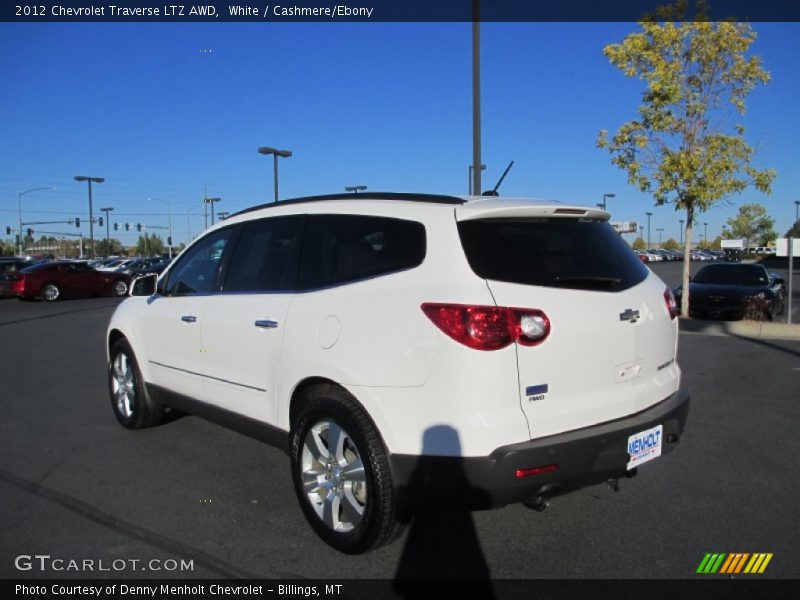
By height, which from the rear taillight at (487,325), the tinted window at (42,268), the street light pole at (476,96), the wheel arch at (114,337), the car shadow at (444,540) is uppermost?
the street light pole at (476,96)

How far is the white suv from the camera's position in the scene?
289 cm

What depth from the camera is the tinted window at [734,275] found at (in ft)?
47.0

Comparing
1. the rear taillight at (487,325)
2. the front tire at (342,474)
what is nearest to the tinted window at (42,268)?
the front tire at (342,474)

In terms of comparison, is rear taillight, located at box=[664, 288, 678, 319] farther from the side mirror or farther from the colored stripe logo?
the side mirror

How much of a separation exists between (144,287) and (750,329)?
34.1 ft

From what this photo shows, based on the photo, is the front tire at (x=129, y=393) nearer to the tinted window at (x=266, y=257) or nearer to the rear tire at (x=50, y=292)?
the tinted window at (x=266, y=257)

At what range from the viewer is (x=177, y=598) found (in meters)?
2.98

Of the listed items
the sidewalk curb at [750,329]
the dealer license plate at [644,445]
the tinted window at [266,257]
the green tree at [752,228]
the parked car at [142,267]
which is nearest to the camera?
the dealer license plate at [644,445]

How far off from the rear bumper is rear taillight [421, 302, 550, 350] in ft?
1.54

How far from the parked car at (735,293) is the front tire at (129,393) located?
1130 cm

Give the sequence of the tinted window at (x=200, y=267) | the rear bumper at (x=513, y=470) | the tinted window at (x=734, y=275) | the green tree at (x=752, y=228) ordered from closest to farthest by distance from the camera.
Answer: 1. the rear bumper at (x=513, y=470)
2. the tinted window at (x=200, y=267)
3. the tinted window at (x=734, y=275)
4. the green tree at (x=752, y=228)

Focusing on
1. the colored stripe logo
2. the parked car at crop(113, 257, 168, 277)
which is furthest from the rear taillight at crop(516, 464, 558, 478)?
the parked car at crop(113, 257, 168, 277)

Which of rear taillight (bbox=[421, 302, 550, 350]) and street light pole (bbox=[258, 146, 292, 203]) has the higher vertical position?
Result: street light pole (bbox=[258, 146, 292, 203])

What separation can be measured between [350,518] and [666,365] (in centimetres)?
197
